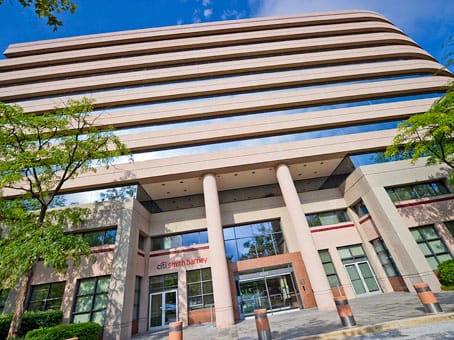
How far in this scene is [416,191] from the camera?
1552cm

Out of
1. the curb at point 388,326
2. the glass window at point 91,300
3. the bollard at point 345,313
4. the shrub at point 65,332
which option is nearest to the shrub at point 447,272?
the curb at point 388,326

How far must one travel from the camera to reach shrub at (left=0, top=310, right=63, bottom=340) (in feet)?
32.6

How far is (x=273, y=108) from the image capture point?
19453 millimetres

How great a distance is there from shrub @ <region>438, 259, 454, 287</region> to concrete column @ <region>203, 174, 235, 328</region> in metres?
12.0

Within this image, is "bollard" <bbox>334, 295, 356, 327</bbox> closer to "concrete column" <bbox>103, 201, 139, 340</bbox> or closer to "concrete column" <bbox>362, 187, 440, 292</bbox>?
"concrete column" <bbox>362, 187, 440, 292</bbox>

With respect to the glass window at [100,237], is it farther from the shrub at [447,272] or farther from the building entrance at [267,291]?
the shrub at [447,272]

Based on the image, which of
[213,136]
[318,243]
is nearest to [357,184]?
[318,243]

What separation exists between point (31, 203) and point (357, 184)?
72.1 feet

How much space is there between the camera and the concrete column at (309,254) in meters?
12.6

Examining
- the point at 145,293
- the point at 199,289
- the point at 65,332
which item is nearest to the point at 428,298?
the point at 199,289

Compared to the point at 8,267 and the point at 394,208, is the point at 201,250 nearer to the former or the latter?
the point at 8,267

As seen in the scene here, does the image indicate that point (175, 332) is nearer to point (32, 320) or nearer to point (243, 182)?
point (32, 320)

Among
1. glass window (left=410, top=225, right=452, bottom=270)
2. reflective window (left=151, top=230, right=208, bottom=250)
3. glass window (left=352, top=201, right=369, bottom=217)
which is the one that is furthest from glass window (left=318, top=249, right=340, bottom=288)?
reflective window (left=151, top=230, right=208, bottom=250)

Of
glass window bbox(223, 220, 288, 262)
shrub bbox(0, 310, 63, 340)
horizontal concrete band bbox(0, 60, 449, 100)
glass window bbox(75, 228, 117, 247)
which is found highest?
horizontal concrete band bbox(0, 60, 449, 100)
